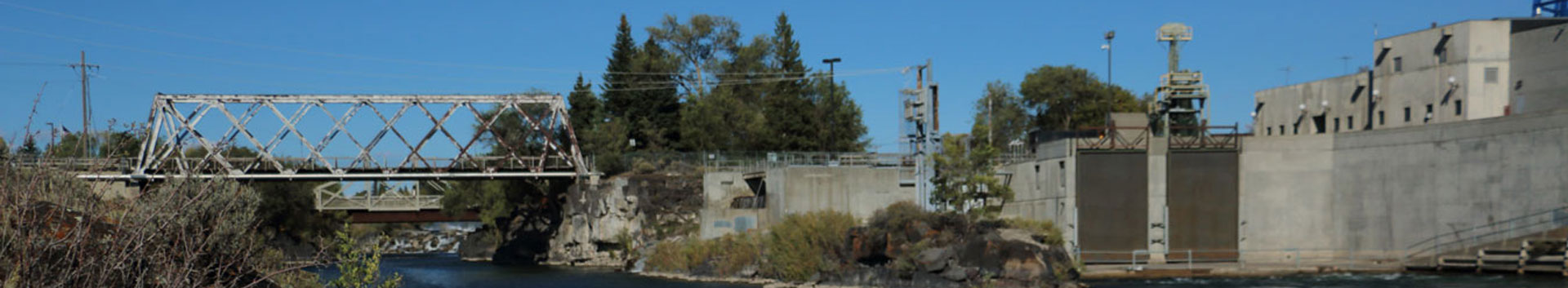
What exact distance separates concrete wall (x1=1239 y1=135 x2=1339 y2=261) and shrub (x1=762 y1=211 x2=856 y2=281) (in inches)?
707

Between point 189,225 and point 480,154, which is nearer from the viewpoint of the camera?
point 189,225

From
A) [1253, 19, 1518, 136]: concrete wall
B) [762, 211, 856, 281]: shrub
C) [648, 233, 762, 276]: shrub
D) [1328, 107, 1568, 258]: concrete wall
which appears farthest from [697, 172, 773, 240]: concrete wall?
[1253, 19, 1518, 136]: concrete wall

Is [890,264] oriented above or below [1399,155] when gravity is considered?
below

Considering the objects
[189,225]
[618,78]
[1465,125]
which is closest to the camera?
[189,225]

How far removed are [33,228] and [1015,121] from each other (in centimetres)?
9702

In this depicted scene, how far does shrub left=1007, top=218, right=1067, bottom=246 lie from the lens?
52812 millimetres

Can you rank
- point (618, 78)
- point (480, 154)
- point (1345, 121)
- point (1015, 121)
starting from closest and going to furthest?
1. point (1345, 121)
2. point (480, 154)
3. point (618, 78)
4. point (1015, 121)

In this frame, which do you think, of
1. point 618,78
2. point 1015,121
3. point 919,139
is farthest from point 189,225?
point 1015,121

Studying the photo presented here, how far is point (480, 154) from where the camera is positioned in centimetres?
9000

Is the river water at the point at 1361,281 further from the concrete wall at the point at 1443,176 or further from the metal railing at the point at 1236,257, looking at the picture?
the concrete wall at the point at 1443,176

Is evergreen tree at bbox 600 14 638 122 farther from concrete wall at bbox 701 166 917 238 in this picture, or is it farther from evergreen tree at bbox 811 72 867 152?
concrete wall at bbox 701 166 917 238

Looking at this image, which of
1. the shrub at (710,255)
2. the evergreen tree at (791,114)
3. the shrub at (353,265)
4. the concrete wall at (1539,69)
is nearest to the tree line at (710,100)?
the evergreen tree at (791,114)

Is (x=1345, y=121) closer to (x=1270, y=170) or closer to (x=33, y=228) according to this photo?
(x=1270, y=170)

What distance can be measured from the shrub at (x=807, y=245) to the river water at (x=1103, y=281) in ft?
6.43
